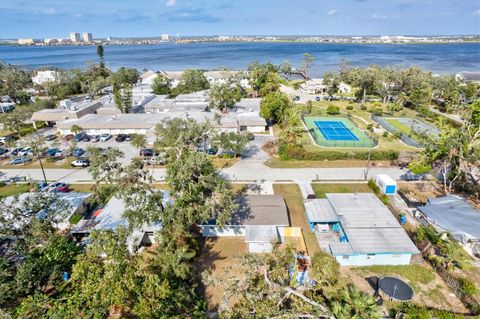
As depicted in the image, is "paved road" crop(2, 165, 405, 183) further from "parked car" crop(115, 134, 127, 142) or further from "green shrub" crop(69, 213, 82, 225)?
"parked car" crop(115, 134, 127, 142)

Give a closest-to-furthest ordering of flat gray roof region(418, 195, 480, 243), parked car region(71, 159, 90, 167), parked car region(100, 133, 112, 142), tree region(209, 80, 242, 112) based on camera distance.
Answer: flat gray roof region(418, 195, 480, 243), parked car region(71, 159, 90, 167), parked car region(100, 133, 112, 142), tree region(209, 80, 242, 112)

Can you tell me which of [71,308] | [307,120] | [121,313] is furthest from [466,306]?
[307,120]

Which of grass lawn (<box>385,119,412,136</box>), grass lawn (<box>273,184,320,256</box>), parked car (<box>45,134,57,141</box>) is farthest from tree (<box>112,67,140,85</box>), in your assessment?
grass lawn (<box>385,119,412,136</box>)

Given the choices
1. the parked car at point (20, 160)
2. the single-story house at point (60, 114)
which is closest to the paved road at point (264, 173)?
the parked car at point (20, 160)

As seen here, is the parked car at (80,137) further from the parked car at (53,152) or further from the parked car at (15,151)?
the parked car at (15,151)

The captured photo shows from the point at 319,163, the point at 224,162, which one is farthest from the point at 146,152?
the point at 319,163

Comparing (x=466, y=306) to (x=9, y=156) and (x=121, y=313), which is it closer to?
(x=121, y=313)
